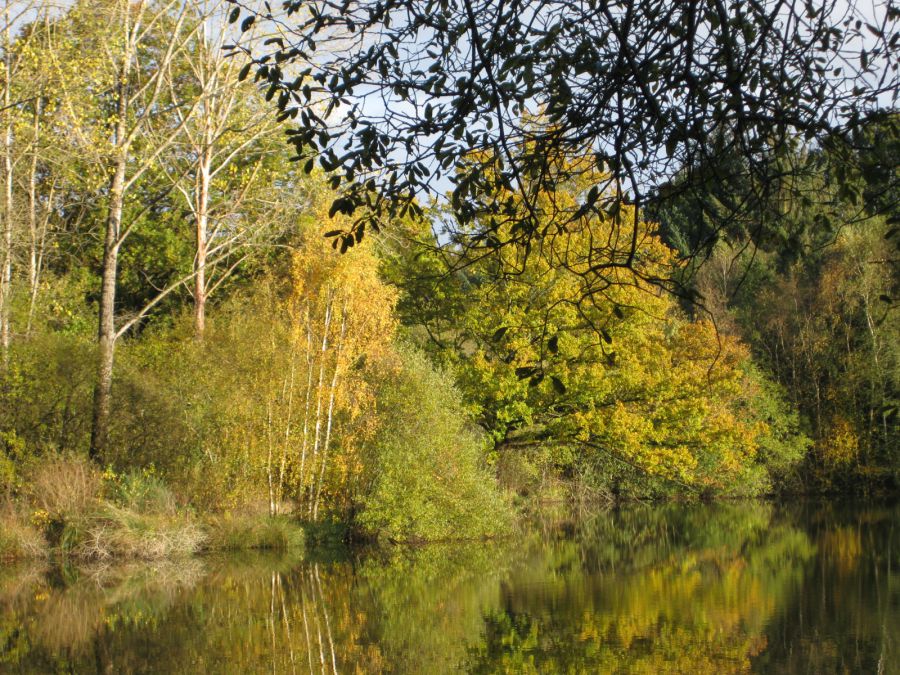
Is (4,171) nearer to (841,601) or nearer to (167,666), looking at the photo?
(167,666)

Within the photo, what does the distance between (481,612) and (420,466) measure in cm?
718

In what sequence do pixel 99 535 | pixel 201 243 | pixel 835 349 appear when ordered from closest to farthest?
pixel 99 535 < pixel 201 243 < pixel 835 349

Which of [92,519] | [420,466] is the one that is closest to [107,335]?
[92,519]

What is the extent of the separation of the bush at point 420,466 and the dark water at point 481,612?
0.81 m

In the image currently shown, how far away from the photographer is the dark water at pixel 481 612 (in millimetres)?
10789

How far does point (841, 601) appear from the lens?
1408cm

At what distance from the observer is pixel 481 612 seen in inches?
538

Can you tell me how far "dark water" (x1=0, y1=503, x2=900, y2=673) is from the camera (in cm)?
1079

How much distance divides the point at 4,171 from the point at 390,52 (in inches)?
784

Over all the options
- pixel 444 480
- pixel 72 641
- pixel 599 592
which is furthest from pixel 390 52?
pixel 444 480

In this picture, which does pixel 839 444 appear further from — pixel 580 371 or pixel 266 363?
pixel 266 363

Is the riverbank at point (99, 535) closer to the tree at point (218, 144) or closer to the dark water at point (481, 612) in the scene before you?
the dark water at point (481, 612)

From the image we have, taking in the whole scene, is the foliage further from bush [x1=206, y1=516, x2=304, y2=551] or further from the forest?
bush [x1=206, y1=516, x2=304, y2=551]

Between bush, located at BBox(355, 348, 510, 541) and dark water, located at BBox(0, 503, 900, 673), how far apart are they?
0.81 meters
